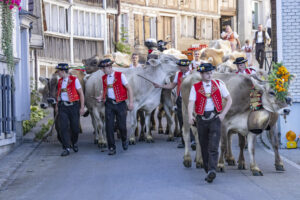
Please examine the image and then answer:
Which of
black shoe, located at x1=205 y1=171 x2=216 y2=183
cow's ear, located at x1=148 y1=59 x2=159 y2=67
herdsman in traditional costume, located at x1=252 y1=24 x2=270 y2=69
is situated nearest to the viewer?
black shoe, located at x1=205 y1=171 x2=216 y2=183

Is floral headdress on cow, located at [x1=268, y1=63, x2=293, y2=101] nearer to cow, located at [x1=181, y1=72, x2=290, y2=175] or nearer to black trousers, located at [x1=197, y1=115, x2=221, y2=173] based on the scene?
Answer: cow, located at [x1=181, y1=72, x2=290, y2=175]

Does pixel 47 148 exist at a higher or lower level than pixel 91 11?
lower

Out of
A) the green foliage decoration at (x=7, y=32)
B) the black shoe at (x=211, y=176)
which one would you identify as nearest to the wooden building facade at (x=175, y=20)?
the green foliage decoration at (x=7, y=32)

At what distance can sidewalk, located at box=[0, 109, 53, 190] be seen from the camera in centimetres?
1242

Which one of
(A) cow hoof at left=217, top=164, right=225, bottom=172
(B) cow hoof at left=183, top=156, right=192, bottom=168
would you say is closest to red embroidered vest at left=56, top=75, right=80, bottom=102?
(B) cow hoof at left=183, top=156, right=192, bottom=168

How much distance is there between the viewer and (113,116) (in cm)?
1502

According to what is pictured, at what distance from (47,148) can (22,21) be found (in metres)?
3.40

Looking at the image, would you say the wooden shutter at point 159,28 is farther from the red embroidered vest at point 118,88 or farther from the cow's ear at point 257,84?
the cow's ear at point 257,84

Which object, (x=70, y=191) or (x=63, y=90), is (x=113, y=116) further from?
(x=70, y=191)

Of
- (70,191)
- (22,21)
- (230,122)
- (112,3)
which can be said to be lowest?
(70,191)

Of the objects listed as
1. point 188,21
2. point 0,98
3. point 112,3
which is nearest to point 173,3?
point 188,21

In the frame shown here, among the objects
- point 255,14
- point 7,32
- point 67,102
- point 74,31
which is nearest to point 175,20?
point 255,14

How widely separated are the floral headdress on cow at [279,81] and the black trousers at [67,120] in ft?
15.8

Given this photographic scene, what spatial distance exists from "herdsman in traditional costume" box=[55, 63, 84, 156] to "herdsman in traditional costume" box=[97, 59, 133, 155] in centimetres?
68
